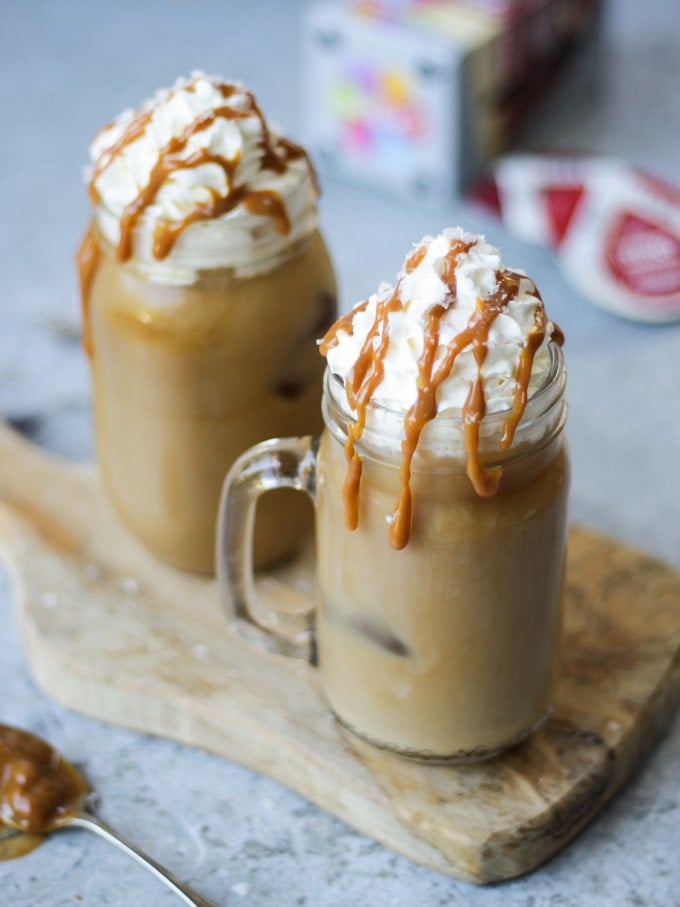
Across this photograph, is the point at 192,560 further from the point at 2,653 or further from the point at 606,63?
the point at 606,63

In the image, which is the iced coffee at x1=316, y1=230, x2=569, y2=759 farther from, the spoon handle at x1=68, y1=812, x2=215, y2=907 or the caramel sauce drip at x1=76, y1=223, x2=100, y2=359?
the caramel sauce drip at x1=76, y1=223, x2=100, y2=359

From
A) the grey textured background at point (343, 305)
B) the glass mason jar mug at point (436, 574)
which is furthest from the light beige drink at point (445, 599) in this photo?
the grey textured background at point (343, 305)

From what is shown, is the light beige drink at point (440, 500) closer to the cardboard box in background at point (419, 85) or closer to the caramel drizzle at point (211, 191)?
the caramel drizzle at point (211, 191)

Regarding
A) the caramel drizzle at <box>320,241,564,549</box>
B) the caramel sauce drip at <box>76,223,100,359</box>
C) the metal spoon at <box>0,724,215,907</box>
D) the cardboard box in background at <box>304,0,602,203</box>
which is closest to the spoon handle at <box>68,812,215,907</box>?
the metal spoon at <box>0,724,215,907</box>

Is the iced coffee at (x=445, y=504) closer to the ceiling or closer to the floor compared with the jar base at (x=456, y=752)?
closer to the ceiling

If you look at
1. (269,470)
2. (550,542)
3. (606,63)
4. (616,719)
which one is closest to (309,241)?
(269,470)

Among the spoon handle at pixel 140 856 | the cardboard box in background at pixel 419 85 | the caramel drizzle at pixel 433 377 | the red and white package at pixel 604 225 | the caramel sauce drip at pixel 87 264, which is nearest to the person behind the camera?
the caramel drizzle at pixel 433 377

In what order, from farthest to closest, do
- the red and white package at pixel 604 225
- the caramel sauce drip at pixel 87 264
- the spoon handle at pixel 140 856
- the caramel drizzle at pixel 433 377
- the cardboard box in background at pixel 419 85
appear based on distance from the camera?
1. the cardboard box in background at pixel 419 85
2. the red and white package at pixel 604 225
3. the caramel sauce drip at pixel 87 264
4. the spoon handle at pixel 140 856
5. the caramel drizzle at pixel 433 377
